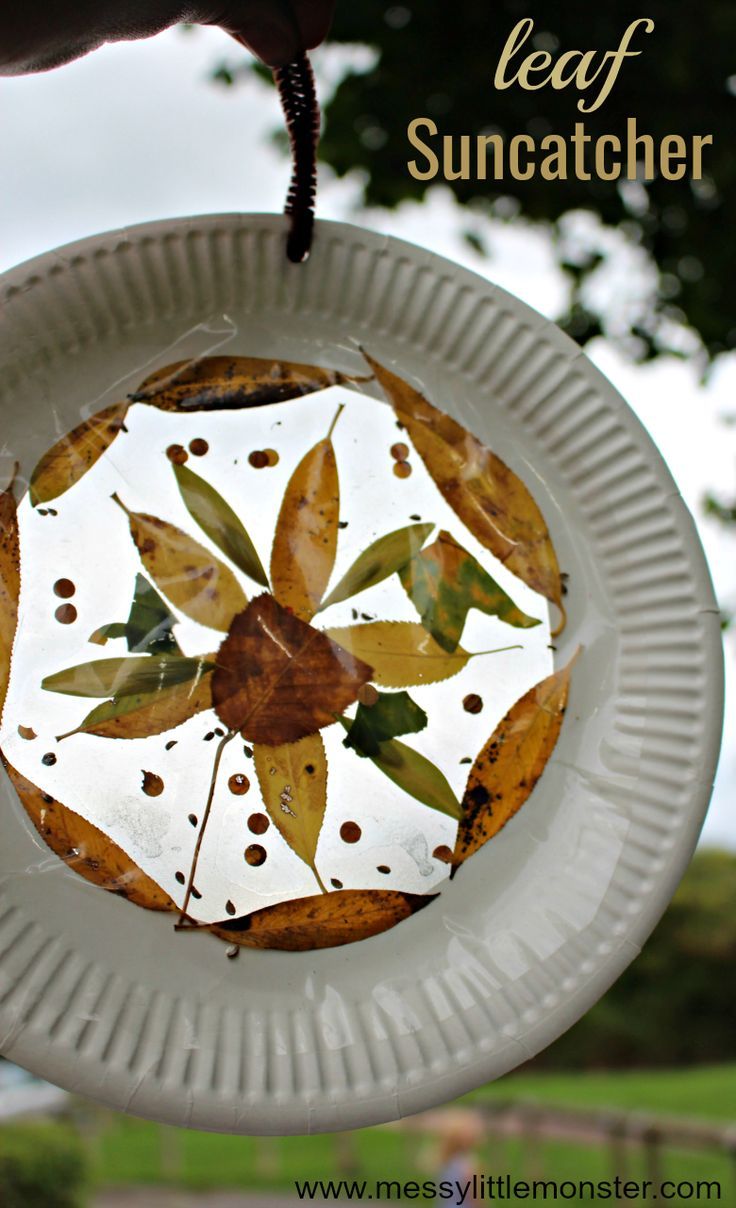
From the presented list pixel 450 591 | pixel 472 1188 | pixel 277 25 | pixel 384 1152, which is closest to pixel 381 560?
pixel 450 591

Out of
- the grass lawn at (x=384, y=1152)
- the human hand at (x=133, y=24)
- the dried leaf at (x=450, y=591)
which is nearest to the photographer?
the human hand at (x=133, y=24)

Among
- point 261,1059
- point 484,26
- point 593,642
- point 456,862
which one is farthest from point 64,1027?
point 484,26

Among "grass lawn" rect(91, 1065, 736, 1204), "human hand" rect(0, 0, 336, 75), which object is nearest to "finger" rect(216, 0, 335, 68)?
"human hand" rect(0, 0, 336, 75)

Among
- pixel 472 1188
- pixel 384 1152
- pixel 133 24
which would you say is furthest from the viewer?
pixel 384 1152

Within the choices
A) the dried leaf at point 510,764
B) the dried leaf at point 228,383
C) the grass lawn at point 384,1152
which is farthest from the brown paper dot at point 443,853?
the grass lawn at point 384,1152

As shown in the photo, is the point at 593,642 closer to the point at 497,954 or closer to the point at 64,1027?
the point at 497,954

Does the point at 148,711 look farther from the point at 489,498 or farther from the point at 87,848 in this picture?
the point at 489,498

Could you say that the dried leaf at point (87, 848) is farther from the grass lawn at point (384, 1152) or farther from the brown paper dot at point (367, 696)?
the grass lawn at point (384, 1152)
